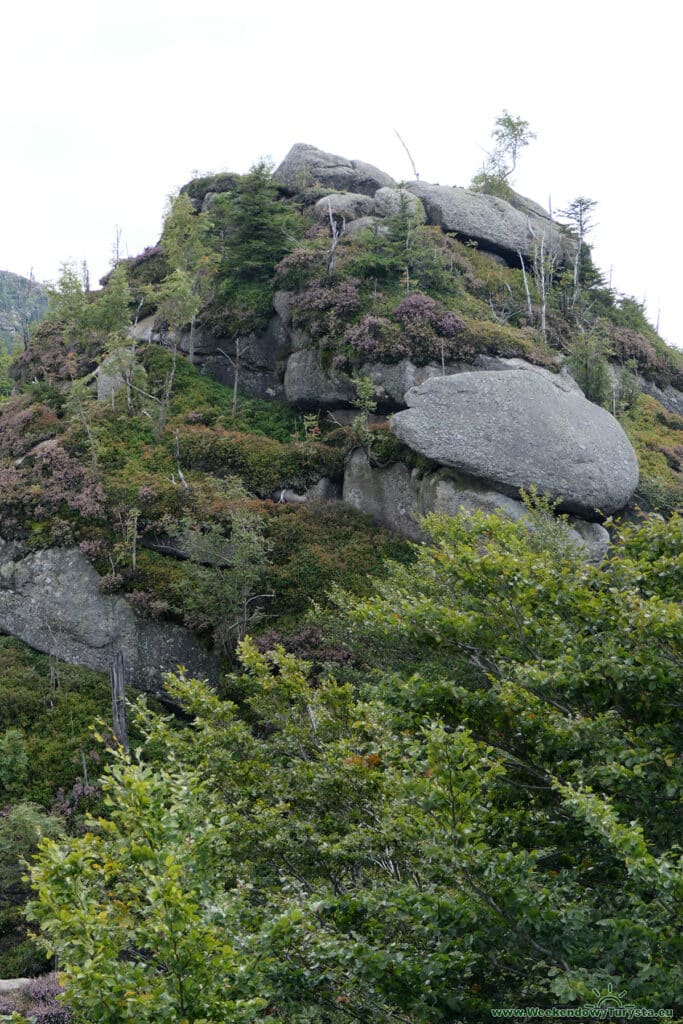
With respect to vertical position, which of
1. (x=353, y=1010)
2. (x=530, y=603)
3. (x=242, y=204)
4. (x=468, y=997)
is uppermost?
(x=242, y=204)

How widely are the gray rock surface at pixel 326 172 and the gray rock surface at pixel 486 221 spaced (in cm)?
401

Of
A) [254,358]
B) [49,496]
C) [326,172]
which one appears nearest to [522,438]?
[254,358]

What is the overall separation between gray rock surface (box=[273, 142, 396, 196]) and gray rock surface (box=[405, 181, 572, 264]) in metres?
4.01

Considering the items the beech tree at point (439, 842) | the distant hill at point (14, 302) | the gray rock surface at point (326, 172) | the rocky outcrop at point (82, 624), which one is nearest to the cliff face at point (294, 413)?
the rocky outcrop at point (82, 624)

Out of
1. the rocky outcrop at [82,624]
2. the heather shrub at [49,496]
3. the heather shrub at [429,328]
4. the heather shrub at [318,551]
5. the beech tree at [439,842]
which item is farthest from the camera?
the heather shrub at [429,328]

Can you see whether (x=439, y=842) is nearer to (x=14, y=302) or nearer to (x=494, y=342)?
(x=494, y=342)

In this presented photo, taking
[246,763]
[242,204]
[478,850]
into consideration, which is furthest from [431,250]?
[478,850]

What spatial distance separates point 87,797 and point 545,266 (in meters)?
25.4

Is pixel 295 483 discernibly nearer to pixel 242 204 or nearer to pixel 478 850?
pixel 242 204

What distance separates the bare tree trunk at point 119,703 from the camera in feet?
47.6

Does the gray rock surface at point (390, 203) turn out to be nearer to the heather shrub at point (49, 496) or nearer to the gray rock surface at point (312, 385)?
the gray rock surface at point (312, 385)

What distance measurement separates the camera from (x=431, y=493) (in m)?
18.8

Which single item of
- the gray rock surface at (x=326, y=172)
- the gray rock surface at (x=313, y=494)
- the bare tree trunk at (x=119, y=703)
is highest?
the gray rock surface at (x=326, y=172)

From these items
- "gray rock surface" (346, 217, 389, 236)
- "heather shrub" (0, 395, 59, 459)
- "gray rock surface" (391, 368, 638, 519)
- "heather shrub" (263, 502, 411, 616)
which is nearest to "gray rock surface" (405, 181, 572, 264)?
"gray rock surface" (346, 217, 389, 236)
